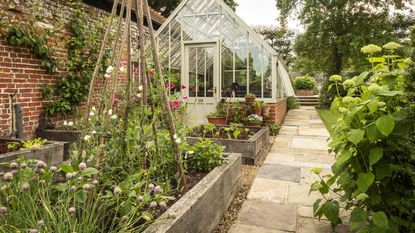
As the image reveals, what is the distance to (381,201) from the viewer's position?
1.93 meters

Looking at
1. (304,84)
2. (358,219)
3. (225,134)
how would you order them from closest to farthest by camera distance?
(358,219) → (225,134) → (304,84)

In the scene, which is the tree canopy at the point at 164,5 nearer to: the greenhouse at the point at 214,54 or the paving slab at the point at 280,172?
the greenhouse at the point at 214,54

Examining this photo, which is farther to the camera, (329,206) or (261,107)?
(261,107)

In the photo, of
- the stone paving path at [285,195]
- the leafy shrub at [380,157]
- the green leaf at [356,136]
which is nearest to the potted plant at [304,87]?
the stone paving path at [285,195]

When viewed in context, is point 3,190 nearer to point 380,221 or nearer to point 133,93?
point 133,93

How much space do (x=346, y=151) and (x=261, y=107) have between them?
193 inches

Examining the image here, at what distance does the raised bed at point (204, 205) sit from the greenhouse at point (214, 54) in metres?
4.00

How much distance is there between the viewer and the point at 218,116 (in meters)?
7.03

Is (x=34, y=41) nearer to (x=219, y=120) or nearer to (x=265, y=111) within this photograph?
(x=219, y=120)

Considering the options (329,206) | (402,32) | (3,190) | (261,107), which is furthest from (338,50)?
(3,190)

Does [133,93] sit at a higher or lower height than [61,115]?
higher

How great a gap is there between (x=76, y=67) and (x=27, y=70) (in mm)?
1021

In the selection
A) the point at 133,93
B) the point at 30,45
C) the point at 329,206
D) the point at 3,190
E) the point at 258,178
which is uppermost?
the point at 30,45

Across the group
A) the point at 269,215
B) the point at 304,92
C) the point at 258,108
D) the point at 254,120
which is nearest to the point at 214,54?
the point at 258,108
